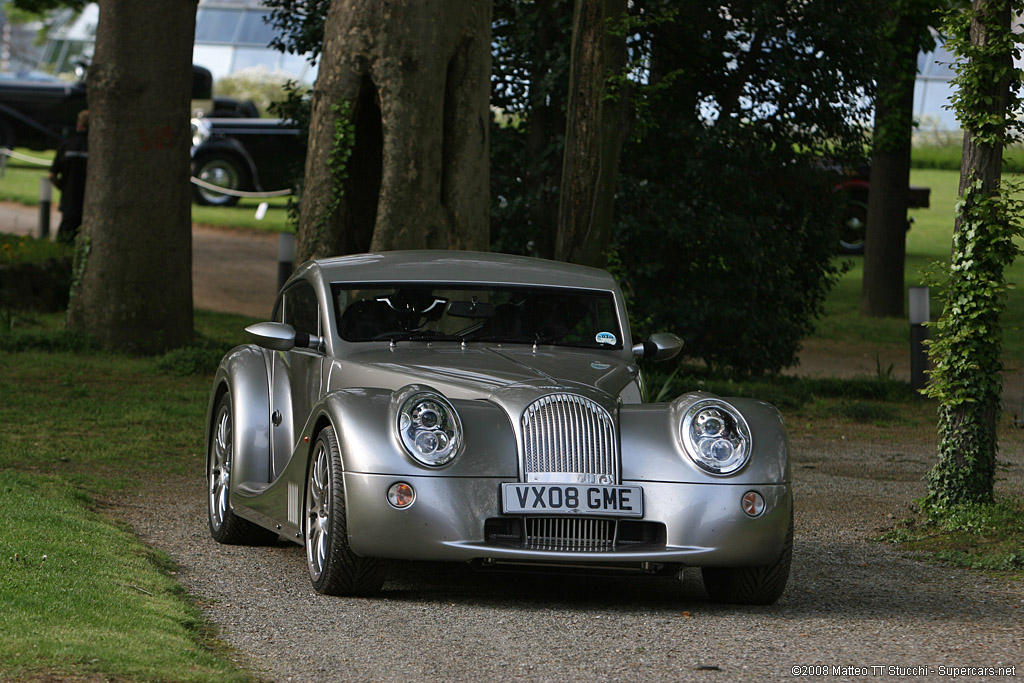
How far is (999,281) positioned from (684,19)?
310 inches

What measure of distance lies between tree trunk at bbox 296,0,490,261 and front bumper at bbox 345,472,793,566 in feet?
19.2

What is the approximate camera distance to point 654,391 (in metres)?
12.7

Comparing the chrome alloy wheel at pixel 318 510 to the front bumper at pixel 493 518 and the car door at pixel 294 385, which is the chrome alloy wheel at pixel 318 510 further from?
the car door at pixel 294 385

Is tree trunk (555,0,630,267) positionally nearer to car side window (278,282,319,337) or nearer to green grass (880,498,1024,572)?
car side window (278,282,319,337)

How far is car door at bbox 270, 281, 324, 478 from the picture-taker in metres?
6.96

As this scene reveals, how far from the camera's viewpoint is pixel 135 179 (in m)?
14.3

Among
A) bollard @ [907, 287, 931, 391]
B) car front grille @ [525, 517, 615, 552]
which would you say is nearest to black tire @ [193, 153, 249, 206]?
bollard @ [907, 287, 931, 391]

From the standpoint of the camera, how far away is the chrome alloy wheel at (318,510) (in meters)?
6.01

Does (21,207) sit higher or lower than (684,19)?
lower

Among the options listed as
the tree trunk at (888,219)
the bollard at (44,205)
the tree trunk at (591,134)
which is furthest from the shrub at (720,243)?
the bollard at (44,205)

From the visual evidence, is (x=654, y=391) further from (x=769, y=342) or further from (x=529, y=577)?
(x=529, y=577)

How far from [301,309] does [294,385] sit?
535mm

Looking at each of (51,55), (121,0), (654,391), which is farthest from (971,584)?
(51,55)

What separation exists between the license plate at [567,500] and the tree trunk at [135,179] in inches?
368
